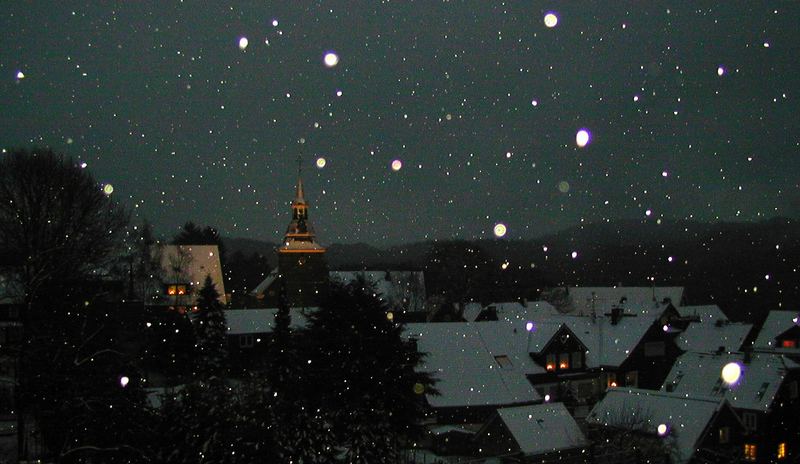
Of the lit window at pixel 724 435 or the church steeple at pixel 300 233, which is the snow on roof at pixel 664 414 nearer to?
the lit window at pixel 724 435

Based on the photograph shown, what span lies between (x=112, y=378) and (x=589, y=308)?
65702 millimetres

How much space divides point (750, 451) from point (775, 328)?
21.7 m

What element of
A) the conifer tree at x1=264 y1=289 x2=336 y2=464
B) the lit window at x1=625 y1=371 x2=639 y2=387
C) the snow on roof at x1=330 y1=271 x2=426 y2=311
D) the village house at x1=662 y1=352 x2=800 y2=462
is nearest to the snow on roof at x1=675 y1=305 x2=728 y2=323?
the snow on roof at x1=330 y1=271 x2=426 y2=311

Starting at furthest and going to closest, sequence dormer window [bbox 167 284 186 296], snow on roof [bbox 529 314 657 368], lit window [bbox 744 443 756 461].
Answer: dormer window [bbox 167 284 186 296]
snow on roof [bbox 529 314 657 368]
lit window [bbox 744 443 756 461]

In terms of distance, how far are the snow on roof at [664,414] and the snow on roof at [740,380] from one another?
4266mm

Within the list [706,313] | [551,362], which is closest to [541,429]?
[551,362]

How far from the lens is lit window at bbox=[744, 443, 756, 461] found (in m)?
26.6

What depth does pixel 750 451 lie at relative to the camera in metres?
27.0

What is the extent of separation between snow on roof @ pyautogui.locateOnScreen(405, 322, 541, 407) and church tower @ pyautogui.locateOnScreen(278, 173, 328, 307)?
108 feet

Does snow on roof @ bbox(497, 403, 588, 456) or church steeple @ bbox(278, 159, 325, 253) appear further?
church steeple @ bbox(278, 159, 325, 253)

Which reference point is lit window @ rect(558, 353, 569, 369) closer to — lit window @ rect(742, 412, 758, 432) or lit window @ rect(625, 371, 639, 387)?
lit window @ rect(625, 371, 639, 387)

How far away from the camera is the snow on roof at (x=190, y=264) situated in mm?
53594

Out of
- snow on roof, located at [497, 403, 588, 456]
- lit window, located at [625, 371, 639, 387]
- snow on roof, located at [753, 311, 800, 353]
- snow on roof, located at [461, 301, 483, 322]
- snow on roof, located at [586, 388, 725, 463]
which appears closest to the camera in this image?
snow on roof, located at [586, 388, 725, 463]

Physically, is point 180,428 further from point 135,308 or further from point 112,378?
point 135,308
